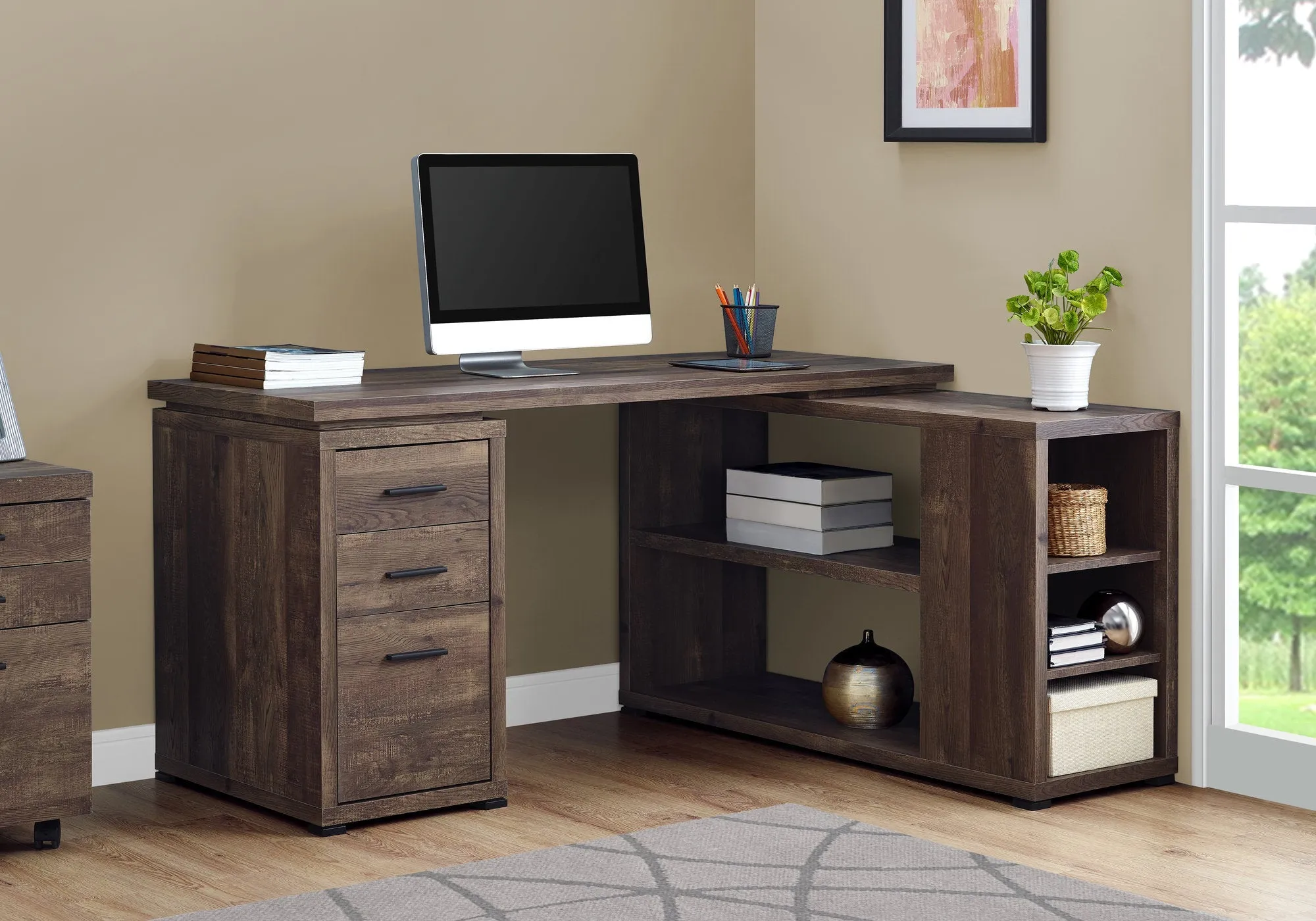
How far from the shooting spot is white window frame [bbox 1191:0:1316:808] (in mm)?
3572

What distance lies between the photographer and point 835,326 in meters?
4.41

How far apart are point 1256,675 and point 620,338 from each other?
1453 millimetres

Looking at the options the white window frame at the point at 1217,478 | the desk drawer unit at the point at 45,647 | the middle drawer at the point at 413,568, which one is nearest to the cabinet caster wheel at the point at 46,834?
the desk drawer unit at the point at 45,647

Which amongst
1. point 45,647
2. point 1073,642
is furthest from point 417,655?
point 1073,642

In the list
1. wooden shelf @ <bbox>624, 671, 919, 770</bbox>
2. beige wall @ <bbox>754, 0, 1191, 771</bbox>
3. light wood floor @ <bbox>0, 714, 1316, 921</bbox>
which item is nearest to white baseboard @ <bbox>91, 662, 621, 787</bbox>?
wooden shelf @ <bbox>624, 671, 919, 770</bbox>

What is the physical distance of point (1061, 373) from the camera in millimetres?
3650

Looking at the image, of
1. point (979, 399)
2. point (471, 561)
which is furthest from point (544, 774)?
point (979, 399)

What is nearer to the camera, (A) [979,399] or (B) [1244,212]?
(B) [1244,212]

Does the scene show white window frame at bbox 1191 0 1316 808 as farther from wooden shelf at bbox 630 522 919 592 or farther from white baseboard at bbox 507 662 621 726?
white baseboard at bbox 507 662 621 726

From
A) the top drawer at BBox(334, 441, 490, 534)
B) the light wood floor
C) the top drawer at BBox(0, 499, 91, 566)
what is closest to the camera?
the light wood floor

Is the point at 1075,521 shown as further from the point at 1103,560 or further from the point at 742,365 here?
the point at 742,365

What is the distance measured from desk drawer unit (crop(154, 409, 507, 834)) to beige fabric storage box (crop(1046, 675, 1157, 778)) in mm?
1054

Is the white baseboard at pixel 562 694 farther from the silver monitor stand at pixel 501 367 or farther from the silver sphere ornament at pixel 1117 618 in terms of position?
the silver sphere ornament at pixel 1117 618

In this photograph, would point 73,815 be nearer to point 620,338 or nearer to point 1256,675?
point 620,338
